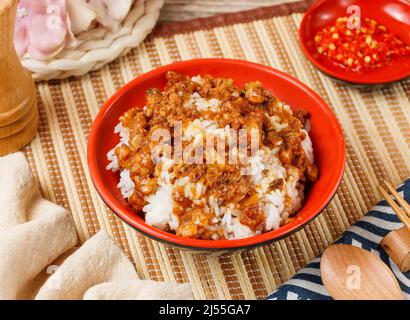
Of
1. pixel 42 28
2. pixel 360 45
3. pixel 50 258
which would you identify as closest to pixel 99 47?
pixel 42 28

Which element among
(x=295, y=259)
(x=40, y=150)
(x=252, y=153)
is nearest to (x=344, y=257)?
(x=295, y=259)

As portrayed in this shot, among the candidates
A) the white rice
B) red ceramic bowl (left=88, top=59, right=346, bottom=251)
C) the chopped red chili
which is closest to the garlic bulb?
red ceramic bowl (left=88, top=59, right=346, bottom=251)

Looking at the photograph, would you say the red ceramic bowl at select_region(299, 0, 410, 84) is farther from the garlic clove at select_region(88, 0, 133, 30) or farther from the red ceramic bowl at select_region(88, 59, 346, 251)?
the garlic clove at select_region(88, 0, 133, 30)

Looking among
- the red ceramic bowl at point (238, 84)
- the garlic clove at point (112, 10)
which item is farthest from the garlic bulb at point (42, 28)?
the red ceramic bowl at point (238, 84)

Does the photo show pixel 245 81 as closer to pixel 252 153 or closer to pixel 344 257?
pixel 252 153

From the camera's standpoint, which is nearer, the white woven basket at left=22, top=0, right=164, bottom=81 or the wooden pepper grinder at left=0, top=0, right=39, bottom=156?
the wooden pepper grinder at left=0, top=0, right=39, bottom=156

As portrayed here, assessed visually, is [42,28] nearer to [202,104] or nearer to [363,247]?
[202,104]

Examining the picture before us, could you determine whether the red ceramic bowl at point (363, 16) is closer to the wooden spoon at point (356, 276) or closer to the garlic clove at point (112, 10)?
the garlic clove at point (112, 10)
